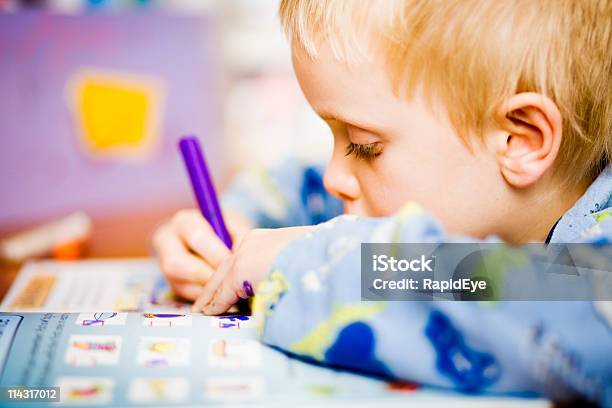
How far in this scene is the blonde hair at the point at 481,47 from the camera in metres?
0.57

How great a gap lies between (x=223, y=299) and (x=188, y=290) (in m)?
0.12

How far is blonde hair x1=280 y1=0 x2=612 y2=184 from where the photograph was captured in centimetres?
57

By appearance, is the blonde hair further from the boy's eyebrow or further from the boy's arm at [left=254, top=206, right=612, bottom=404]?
the boy's arm at [left=254, top=206, right=612, bottom=404]

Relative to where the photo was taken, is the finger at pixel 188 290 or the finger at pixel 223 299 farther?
the finger at pixel 188 290

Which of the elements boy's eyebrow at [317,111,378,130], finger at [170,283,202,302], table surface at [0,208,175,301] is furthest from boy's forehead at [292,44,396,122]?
table surface at [0,208,175,301]

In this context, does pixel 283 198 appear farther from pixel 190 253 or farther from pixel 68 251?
pixel 68 251

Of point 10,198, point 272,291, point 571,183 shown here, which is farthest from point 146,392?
point 10,198

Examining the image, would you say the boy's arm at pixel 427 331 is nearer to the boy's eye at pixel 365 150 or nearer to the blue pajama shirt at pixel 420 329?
the blue pajama shirt at pixel 420 329

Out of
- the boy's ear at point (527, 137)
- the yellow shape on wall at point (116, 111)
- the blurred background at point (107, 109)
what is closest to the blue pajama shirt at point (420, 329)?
the boy's ear at point (527, 137)

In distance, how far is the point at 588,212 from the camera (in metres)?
0.63

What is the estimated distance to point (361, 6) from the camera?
59 cm

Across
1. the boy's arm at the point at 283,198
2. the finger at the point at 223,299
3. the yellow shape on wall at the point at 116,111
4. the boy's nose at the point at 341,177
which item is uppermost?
the yellow shape on wall at the point at 116,111

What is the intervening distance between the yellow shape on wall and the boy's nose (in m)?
0.71

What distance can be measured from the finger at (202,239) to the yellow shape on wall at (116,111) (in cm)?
62
